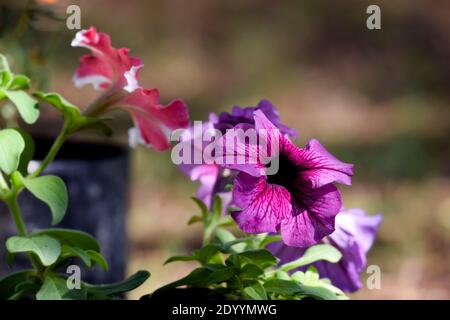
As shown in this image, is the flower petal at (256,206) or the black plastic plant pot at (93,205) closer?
the flower petal at (256,206)

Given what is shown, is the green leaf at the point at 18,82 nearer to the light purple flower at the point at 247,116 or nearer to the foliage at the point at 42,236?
the foliage at the point at 42,236

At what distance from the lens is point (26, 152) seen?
70 centimetres

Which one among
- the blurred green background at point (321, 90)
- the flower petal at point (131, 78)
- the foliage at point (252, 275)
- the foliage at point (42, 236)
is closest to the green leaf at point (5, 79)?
the foliage at point (42, 236)

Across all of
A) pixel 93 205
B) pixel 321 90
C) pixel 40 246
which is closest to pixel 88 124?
pixel 40 246

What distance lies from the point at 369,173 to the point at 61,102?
1821 mm

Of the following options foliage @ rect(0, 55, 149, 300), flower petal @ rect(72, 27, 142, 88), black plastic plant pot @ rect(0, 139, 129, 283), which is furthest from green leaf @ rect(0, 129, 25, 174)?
black plastic plant pot @ rect(0, 139, 129, 283)

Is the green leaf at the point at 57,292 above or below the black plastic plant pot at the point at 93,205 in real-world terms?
below

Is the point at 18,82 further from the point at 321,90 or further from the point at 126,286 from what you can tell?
the point at 321,90

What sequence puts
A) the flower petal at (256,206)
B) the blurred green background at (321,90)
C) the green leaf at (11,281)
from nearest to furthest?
the flower petal at (256,206)
the green leaf at (11,281)
the blurred green background at (321,90)

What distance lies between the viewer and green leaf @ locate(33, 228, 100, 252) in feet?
2.23

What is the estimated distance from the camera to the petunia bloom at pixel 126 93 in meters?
0.71

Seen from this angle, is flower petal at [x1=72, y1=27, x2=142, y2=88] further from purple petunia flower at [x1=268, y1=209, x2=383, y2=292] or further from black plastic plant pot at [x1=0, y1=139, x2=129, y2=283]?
black plastic plant pot at [x1=0, y1=139, x2=129, y2=283]

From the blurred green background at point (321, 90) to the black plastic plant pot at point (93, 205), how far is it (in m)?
0.42

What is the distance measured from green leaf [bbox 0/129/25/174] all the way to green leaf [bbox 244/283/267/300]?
20 cm
